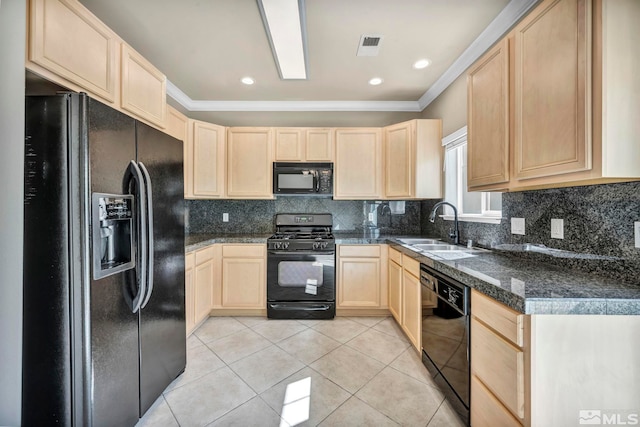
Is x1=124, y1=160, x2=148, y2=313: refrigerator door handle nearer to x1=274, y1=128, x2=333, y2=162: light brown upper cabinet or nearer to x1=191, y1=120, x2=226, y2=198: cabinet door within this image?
x1=191, y1=120, x2=226, y2=198: cabinet door

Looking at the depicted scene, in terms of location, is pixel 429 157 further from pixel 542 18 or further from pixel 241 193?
pixel 241 193

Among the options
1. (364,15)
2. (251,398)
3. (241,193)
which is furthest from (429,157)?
(251,398)

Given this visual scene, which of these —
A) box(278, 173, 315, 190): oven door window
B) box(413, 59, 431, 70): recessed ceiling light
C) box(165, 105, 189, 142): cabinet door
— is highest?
box(413, 59, 431, 70): recessed ceiling light

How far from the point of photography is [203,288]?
8.36ft

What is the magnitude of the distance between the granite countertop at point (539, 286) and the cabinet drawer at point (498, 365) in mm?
194

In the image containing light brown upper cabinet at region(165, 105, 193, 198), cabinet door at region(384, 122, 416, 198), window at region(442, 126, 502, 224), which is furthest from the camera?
cabinet door at region(384, 122, 416, 198)

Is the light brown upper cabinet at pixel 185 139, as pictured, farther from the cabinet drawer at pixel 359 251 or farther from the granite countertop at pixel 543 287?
the granite countertop at pixel 543 287

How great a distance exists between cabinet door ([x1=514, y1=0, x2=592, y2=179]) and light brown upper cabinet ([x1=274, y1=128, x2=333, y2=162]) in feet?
6.48

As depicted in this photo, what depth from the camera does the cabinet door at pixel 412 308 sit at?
76.7 inches

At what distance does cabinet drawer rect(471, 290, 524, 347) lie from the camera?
954mm

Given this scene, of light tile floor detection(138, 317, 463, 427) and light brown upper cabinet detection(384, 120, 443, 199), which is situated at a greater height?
light brown upper cabinet detection(384, 120, 443, 199)

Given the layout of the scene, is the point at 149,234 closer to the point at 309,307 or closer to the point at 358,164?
the point at 309,307

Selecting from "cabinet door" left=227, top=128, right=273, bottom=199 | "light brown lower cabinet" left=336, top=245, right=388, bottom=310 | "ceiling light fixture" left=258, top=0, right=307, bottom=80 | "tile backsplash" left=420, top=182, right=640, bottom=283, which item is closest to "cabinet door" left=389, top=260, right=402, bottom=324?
"light brown lower cabinet" left=336, top=245, right=388, bottom=310

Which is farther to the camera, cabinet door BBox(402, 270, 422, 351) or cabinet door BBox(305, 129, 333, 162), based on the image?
cabinet door BBox(305, 129, 333, 162)
